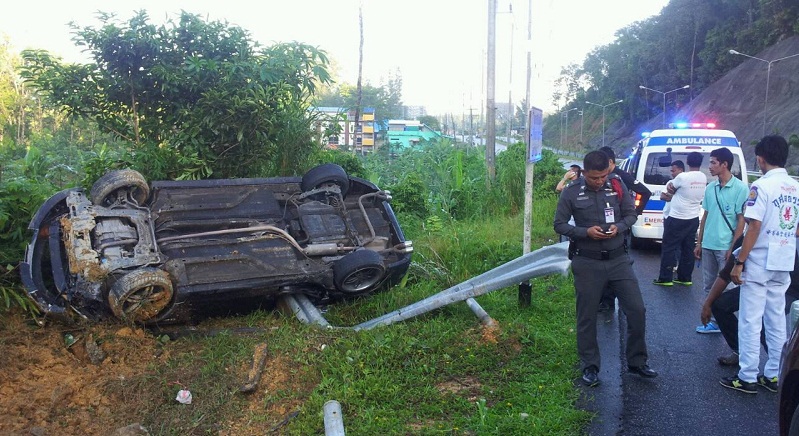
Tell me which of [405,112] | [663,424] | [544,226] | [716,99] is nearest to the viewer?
[663,424]

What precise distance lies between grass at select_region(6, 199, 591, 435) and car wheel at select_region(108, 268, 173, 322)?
34 cm

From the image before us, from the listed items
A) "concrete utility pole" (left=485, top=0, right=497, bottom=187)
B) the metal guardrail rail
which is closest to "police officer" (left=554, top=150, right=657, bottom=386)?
the metal guardrail rail

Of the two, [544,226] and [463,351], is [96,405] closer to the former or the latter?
[463,351]

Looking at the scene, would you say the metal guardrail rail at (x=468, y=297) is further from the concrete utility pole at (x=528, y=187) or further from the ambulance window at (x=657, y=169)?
the ambulance window at (x=657, y=169)

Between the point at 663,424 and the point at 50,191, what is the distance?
590 cm

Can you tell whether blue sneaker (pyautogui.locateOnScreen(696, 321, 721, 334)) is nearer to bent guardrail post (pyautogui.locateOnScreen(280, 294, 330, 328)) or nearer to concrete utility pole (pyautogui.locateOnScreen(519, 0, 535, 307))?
concrete utility pole (pyautogui.locateOnScreen(519, 0, 535, 307))

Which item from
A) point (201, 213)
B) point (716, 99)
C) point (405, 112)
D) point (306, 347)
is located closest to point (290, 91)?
point (201, 213)

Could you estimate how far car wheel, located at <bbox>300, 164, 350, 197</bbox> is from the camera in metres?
7.38

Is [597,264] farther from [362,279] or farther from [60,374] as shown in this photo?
[60,374]

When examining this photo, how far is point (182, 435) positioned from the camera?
418 centimetres

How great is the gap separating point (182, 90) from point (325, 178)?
9.02 ft

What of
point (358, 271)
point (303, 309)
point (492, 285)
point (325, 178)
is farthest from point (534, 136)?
point (303, 309)

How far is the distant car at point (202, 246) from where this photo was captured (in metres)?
5.63

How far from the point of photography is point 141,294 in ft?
18.2
